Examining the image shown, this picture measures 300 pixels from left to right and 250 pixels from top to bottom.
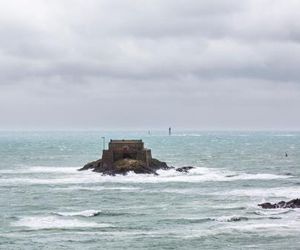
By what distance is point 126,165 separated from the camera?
341ft

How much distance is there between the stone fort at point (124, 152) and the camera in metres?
106

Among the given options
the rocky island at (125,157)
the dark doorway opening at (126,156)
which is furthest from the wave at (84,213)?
the dark doorway opening at (126,156)

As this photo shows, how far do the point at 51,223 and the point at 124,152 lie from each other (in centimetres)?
4819

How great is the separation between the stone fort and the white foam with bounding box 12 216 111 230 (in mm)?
44857

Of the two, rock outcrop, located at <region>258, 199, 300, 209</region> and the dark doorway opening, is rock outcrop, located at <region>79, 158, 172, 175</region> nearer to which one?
the dark doorway opening

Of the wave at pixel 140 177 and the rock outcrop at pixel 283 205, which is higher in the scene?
the wave at pixel 140 177

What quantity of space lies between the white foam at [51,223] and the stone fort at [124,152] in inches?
1766

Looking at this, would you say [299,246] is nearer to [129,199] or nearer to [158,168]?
[129,199]

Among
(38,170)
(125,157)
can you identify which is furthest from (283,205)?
(38,170)

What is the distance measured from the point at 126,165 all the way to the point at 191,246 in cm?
5506

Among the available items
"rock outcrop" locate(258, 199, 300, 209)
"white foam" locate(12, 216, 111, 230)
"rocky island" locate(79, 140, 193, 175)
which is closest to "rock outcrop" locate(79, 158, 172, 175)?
"rocky island" locate(79, 140, 193, 175)

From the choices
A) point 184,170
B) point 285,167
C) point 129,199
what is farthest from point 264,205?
point 285,167

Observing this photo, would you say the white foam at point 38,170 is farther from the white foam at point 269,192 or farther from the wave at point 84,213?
the wave at point 84,213

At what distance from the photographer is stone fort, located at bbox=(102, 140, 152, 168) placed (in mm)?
106250
